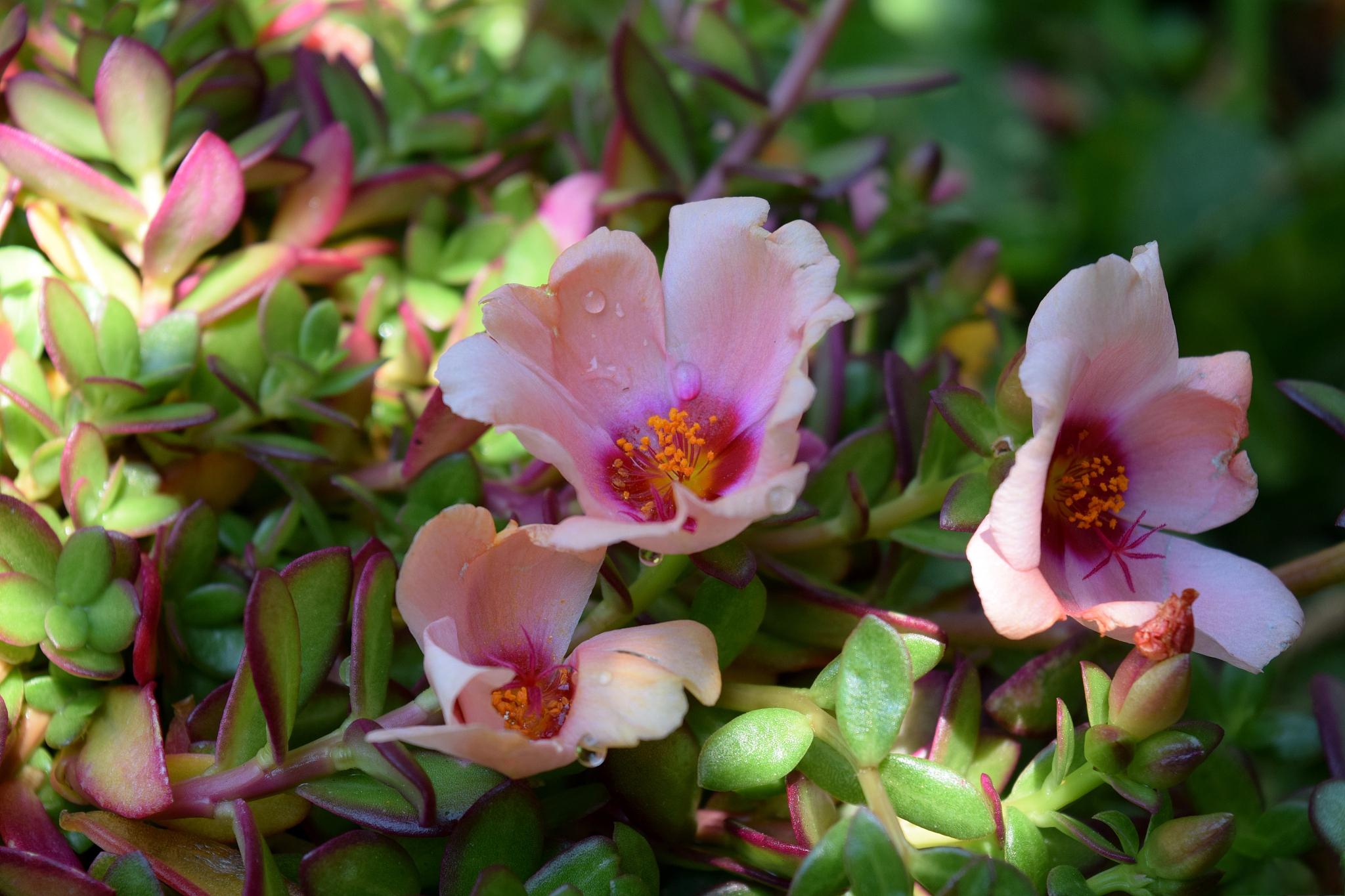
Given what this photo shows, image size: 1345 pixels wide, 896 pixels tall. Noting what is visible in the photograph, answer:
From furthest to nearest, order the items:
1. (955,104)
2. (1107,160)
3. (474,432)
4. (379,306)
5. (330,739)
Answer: (955,104) < (1107,160) < (379,306) < (474,432) < (330,739)

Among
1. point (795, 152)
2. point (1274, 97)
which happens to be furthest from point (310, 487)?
point (1274, 97)

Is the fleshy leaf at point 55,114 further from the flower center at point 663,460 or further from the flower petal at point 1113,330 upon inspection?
the flower petal at point 1113,330

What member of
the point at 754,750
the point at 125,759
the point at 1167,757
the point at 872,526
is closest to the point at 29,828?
A: the point at 125,759

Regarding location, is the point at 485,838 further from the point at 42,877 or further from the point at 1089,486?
the point at 1089,486

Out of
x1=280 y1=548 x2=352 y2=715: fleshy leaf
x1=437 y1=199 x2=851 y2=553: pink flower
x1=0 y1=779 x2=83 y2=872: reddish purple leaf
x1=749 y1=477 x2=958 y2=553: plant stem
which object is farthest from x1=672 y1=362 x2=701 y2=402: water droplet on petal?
x1=0 y1=779 x2=83 y2=872: reddish purple leaf

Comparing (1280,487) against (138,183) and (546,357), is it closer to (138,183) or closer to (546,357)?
(546,357)

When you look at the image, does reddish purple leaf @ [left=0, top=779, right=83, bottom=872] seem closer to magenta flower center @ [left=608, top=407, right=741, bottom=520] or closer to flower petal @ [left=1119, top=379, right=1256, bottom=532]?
magenta flower center @ [left=608, top=407, right=741, bottom=520]
